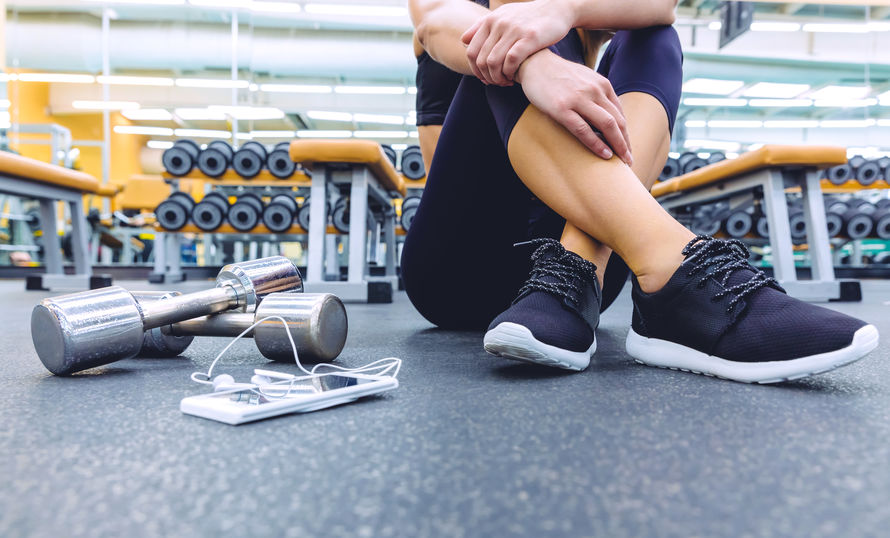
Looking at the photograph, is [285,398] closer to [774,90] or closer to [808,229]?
[808,229]

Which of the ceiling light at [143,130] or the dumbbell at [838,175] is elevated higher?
the ceiling light at [143,130]

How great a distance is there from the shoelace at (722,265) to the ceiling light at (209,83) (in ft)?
21.7

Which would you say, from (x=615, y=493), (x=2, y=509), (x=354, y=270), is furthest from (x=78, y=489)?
(x=354, y=270)

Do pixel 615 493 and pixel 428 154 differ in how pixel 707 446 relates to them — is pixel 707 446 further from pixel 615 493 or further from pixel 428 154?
pixel 428 154

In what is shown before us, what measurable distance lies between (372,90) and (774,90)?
487cm

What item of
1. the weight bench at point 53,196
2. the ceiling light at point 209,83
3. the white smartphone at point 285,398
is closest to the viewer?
the white smartphone at point 285,398

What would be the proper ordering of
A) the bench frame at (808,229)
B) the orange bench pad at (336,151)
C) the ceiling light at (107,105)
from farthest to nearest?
the ceiling light at (107,105)
the bench frame at (808,229)
the orange bench pad at (336,151)

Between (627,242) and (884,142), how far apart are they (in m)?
8.41

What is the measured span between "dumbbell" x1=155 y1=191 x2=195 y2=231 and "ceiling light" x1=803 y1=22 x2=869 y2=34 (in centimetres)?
668

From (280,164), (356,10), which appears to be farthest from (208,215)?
(356,10)

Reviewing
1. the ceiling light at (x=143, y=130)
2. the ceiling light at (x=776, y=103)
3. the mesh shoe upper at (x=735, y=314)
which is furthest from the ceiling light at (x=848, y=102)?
the ceiling light at (x=143, y=130)

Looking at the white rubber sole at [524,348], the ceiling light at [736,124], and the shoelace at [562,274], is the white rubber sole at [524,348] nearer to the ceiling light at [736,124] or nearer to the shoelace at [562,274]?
the shoelace at [562,274]

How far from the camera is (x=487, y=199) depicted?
86 centimetres

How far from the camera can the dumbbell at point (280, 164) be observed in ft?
11.7
